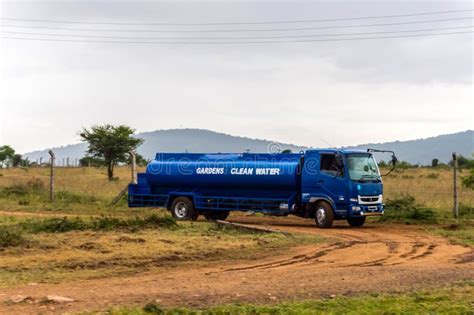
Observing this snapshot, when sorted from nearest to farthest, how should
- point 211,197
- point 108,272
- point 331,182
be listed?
point 108,272 → point 331,182 → point 211,197

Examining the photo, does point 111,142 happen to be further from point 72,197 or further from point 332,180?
point 332,180

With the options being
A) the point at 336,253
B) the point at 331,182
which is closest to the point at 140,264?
the point at 336,253

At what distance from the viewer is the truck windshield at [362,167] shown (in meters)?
20.9

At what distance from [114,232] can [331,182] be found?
725 centimetres

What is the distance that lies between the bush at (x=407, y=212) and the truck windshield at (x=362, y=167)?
292cm

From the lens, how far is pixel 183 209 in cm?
2433

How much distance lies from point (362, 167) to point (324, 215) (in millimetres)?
1993

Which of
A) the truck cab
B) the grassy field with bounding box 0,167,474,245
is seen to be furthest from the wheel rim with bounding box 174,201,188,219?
the truck cab

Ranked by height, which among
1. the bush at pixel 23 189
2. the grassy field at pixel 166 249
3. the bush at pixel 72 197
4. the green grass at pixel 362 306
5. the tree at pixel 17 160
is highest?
the tree at pixel 17 160

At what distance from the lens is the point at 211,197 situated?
78.2 ft

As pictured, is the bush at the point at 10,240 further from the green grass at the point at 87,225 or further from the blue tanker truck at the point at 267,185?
the blue tanker truck at the point at 267,185

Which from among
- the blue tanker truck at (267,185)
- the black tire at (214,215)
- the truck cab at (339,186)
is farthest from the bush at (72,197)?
the truck cab at (339,186)

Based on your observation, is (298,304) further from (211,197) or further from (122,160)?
(122,160)

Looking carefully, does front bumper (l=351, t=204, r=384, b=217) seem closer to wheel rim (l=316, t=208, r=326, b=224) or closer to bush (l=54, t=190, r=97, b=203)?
wheel rim (l=316, t=208, r=326, b=224)
